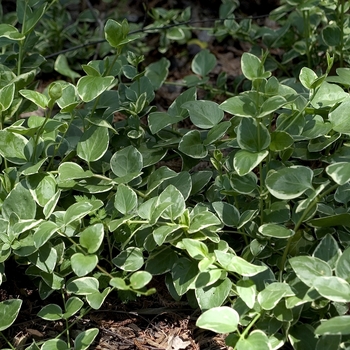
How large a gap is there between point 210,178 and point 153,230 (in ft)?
0.97

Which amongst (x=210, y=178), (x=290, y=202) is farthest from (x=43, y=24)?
(x=290, y=202)

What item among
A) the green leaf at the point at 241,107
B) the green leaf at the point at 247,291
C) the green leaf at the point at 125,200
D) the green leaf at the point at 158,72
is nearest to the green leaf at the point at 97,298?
the green leaf at the point at 125,200

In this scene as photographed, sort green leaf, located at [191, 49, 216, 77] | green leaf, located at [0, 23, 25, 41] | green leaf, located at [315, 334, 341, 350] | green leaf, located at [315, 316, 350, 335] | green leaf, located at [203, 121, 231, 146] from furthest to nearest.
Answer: green leaf, located at [191, 49, 216, 77], green leaf, located at [0, 23, 25, 41], green leaf, located at [203, 121, 231, 146], green leaf, located at [315, 334, 341, 350], green leaf, located at [315, 316, 350, 335]

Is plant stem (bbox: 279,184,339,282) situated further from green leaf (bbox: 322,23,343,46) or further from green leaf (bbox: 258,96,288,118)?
green leaf (bbox: 322,23,343,46)

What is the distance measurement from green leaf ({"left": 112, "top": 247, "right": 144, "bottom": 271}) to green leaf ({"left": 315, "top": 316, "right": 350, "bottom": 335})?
21.0 inches

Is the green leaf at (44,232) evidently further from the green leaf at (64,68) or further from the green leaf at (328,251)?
the green leaf at (64,68)

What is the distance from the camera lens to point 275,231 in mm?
1603

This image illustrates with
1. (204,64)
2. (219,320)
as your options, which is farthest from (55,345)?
(204,64)

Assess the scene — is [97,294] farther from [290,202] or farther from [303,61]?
[303,61]

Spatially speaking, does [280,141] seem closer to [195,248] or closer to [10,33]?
[195,248]

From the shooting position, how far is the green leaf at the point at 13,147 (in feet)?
5.96

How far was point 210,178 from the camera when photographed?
74.8 inches

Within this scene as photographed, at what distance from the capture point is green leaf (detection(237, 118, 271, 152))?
5.39ft

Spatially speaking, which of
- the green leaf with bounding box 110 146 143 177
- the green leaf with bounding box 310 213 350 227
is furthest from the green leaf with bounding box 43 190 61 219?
the green leaf with bounding box 310 213 350 227
